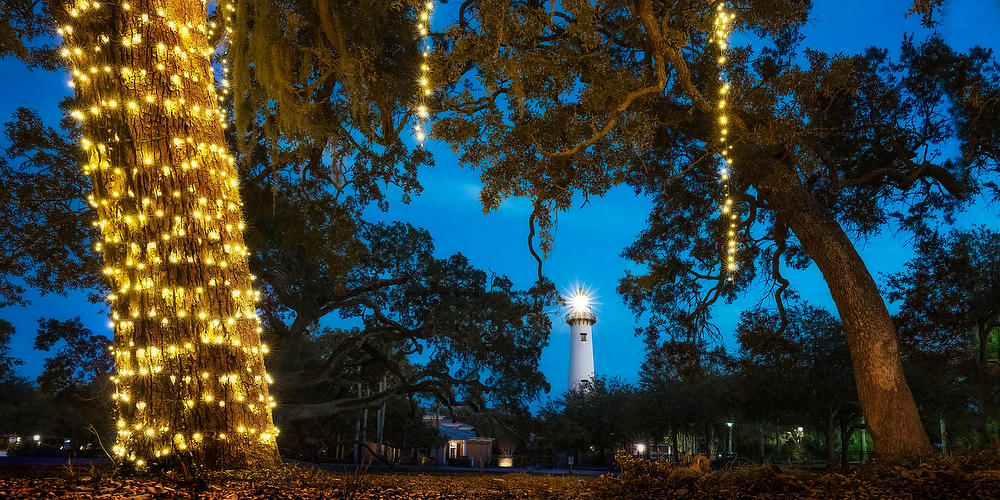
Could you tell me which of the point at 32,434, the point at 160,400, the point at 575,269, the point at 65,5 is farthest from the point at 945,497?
the point at 575,269

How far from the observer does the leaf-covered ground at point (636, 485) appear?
2658 mm

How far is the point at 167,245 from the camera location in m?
3.67

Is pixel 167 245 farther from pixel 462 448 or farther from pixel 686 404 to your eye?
pixel 462 448

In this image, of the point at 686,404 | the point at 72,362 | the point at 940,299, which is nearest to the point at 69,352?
the point at 72,362

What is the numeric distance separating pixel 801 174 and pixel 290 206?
295 inches

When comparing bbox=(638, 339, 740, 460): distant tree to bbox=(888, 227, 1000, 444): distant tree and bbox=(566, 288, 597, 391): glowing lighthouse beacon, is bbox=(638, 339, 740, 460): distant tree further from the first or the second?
bbox=(566, 288, 597, 391): glowing lighthouse beacon

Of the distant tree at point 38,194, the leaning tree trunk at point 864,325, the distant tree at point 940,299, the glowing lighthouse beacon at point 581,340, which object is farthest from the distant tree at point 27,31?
the glowing lighthouse beacon at point 581,340

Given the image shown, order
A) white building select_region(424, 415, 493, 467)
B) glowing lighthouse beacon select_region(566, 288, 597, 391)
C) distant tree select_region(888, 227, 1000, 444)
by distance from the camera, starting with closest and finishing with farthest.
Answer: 1. distant tree select_region(888, 227, 1000, 444)
2. white building select_region(424, 415, 493, 467)
3. glowing lighthouse beacon select_region(566, 288, 597, 391)

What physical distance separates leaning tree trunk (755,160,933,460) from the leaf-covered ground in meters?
1.95

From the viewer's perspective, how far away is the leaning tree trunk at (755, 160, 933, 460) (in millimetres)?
5617

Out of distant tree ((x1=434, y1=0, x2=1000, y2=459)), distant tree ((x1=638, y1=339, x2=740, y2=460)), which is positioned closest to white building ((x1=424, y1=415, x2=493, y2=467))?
distant tree ((x1=638, y1=339, x2=740, y2=460))

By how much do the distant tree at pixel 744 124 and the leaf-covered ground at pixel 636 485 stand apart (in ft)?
7.45

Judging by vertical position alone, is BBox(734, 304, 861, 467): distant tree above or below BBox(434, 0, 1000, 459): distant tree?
below

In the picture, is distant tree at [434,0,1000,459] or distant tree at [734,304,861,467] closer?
distant tree at [434,0,1000,459]
